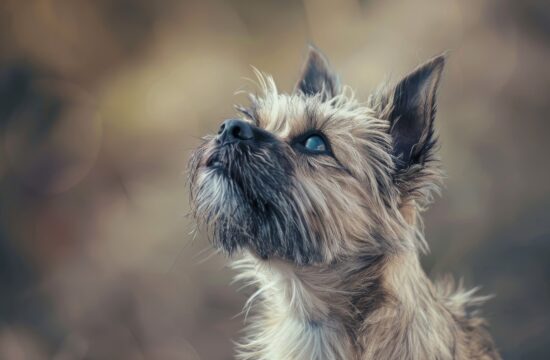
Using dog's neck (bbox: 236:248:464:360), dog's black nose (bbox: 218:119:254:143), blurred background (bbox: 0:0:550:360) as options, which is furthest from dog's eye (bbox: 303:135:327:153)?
blurred background (bbox: 0:0:550:360)

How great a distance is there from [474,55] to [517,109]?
366mm

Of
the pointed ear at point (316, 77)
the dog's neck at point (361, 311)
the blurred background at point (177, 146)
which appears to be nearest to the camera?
the dog's neck at point (361, 311)

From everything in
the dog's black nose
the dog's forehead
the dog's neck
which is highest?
the dog's forehead

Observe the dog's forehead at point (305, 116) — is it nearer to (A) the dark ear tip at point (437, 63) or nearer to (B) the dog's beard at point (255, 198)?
(B) the dog's beard at point (255, 198)

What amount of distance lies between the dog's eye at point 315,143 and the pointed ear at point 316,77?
46 cm

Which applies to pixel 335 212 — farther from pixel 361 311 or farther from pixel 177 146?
pixel 177 146

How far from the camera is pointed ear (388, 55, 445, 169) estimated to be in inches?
75.8

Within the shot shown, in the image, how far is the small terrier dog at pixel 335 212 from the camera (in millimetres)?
1788

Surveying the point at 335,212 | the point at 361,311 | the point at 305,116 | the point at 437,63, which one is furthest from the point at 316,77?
the point at 361,311

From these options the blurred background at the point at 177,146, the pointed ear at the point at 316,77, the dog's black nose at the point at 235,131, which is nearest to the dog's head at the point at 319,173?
the dog's black nose at the point at 235,131

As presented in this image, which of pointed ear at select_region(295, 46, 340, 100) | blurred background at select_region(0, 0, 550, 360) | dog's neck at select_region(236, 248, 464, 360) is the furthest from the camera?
blurred background at select_region(0, 0, 550, 360)

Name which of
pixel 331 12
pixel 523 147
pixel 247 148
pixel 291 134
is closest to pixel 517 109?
pixel 523 147

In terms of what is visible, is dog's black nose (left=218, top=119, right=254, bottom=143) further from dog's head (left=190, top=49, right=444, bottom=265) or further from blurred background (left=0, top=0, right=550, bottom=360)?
blurred background (left=0, top=0, right=550, bottom=360)

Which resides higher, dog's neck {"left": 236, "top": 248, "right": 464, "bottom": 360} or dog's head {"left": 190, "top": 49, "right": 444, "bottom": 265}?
Result: dog's head {"left": 190, "top": 49, "right": 444, "bottom": 265}
